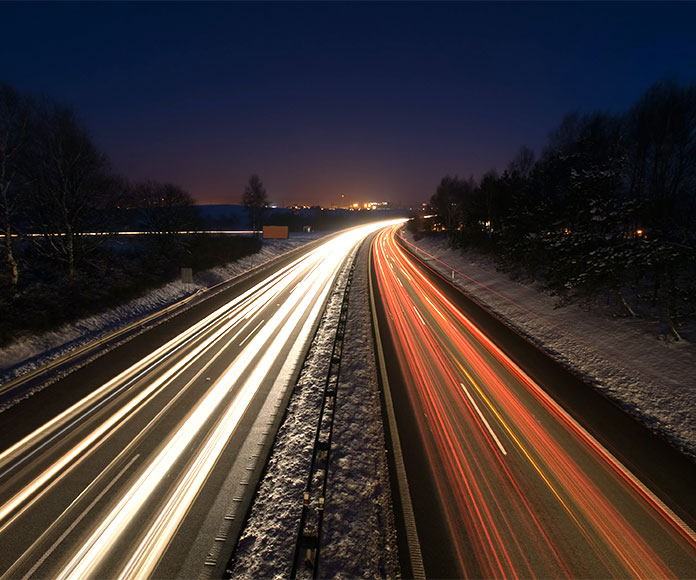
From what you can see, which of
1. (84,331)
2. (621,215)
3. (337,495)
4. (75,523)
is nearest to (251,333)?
(84,331)

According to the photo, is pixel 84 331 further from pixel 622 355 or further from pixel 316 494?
pixel 622 355

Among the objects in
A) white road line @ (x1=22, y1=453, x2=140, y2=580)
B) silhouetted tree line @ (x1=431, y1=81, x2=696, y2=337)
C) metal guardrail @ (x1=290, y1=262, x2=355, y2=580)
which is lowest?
metal guardrail @ (x1=290, y1=262, x2=355, y2=580)

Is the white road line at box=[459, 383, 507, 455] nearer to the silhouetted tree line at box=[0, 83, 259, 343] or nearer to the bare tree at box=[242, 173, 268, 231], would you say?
the silhouetted tree line at box=[0, 83, 259, 343]

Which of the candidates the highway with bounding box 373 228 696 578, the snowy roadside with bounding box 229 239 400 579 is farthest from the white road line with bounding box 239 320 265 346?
the highway with bounding box 373 228 696 578

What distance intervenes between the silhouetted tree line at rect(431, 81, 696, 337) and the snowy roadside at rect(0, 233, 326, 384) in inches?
1049

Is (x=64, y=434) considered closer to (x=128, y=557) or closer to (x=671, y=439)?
(x=128, y=557)

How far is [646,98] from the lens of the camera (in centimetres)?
2266

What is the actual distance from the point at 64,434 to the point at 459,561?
11234 millimetres

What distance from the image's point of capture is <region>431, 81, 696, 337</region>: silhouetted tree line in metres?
14.9

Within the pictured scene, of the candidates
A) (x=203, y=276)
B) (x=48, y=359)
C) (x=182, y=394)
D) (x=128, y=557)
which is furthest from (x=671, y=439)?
(x=203, y=276)

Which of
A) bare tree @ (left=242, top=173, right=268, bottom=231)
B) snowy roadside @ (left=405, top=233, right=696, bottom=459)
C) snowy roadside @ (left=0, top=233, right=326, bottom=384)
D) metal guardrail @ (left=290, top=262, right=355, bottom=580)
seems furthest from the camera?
bare tree @ (left=242, top=173, right=268, bottom=231)

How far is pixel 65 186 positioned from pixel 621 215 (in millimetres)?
32304

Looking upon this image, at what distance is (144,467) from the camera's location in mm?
7816

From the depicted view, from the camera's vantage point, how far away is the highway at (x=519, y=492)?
591 cm
